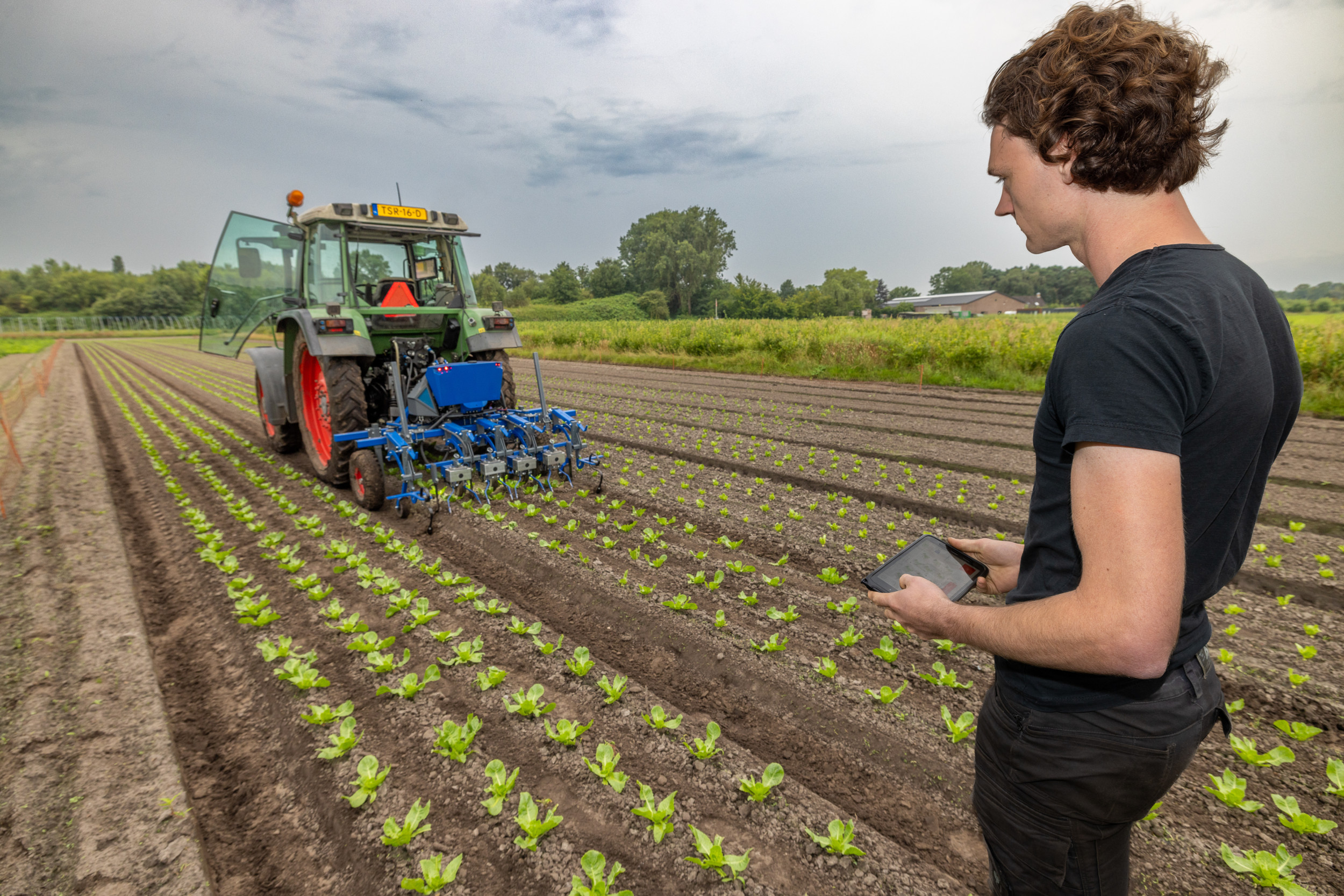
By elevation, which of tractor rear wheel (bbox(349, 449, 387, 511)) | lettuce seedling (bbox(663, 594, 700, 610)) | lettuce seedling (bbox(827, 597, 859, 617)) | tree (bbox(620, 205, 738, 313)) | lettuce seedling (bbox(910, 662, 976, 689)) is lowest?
lettuce seedling (bbox(910, 662, 976, 689))

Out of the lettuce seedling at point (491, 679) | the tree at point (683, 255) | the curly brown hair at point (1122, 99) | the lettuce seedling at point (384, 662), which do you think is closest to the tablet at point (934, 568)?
the curly brown hair at point (1122, 99)

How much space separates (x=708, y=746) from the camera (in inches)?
108

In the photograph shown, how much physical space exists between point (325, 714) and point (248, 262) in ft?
18.7

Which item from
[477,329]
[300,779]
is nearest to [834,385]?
[477,329]

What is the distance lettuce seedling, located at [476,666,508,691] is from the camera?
3.23m

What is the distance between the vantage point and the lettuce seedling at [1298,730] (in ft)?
9.28

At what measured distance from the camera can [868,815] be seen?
245 centimetres

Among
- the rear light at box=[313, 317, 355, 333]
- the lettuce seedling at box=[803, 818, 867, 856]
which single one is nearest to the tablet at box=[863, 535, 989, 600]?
the lettuce seedling at box=[803, 818, 867, 856]

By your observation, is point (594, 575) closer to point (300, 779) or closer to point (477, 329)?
point (300, 779)

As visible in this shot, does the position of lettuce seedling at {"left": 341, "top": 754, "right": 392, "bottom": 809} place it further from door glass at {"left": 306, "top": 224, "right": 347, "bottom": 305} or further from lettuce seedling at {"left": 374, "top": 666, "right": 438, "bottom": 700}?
door glass at {"left": 306, "top": 224, "right": 347, "bottom": 305}

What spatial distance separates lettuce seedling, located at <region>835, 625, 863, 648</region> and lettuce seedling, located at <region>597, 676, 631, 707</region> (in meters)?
1.30

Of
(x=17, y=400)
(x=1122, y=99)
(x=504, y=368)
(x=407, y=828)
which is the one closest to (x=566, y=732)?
(x=407, y=828)

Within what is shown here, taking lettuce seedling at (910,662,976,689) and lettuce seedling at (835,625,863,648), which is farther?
lettuce seedling at (835,625,863,648)

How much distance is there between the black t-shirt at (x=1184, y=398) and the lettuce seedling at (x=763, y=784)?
169 cm
